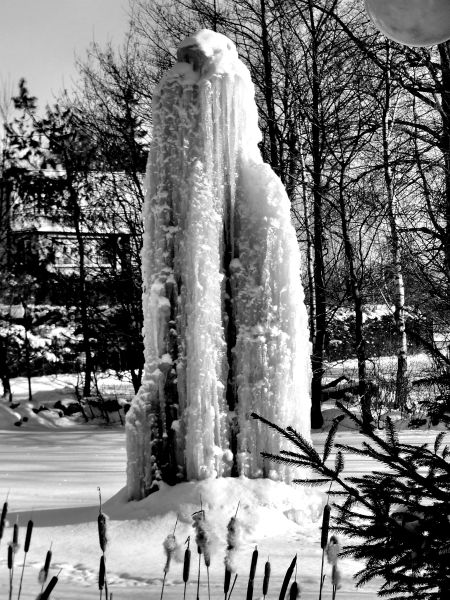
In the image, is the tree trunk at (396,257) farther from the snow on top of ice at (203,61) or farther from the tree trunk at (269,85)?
the snow on top of ice at (203,61)

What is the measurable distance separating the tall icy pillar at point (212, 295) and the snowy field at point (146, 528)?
231mm

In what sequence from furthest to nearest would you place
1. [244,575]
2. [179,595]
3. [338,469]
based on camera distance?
[244,575], [179,595], [338,469]

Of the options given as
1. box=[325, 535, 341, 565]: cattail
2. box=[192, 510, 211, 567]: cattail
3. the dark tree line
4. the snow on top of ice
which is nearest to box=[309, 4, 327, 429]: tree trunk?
the dark tree line

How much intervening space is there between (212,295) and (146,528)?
5.58ft

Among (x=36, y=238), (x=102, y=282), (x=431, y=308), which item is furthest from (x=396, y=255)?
(x=36, y=238)

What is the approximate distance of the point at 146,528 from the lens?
4648 millimetres

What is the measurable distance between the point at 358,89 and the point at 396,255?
3160 millimetres

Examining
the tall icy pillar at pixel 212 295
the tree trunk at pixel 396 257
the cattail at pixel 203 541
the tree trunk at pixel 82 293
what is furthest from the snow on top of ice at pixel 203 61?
the tree trunk at pixel 82 293

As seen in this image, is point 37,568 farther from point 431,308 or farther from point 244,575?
point 431,308

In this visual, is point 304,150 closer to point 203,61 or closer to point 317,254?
point 317,254

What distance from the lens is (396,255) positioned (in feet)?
44.2

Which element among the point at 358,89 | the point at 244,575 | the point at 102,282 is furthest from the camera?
the point at 102,282

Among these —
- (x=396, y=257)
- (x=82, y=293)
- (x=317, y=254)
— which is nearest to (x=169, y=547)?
(x=317, y=254)

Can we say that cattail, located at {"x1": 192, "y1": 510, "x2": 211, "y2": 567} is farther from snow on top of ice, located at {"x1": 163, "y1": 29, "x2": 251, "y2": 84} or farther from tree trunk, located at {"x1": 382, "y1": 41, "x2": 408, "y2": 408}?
tree trunk, located at {"x1": 382, "y1": 41, "x2": 408, "y2": 408}
